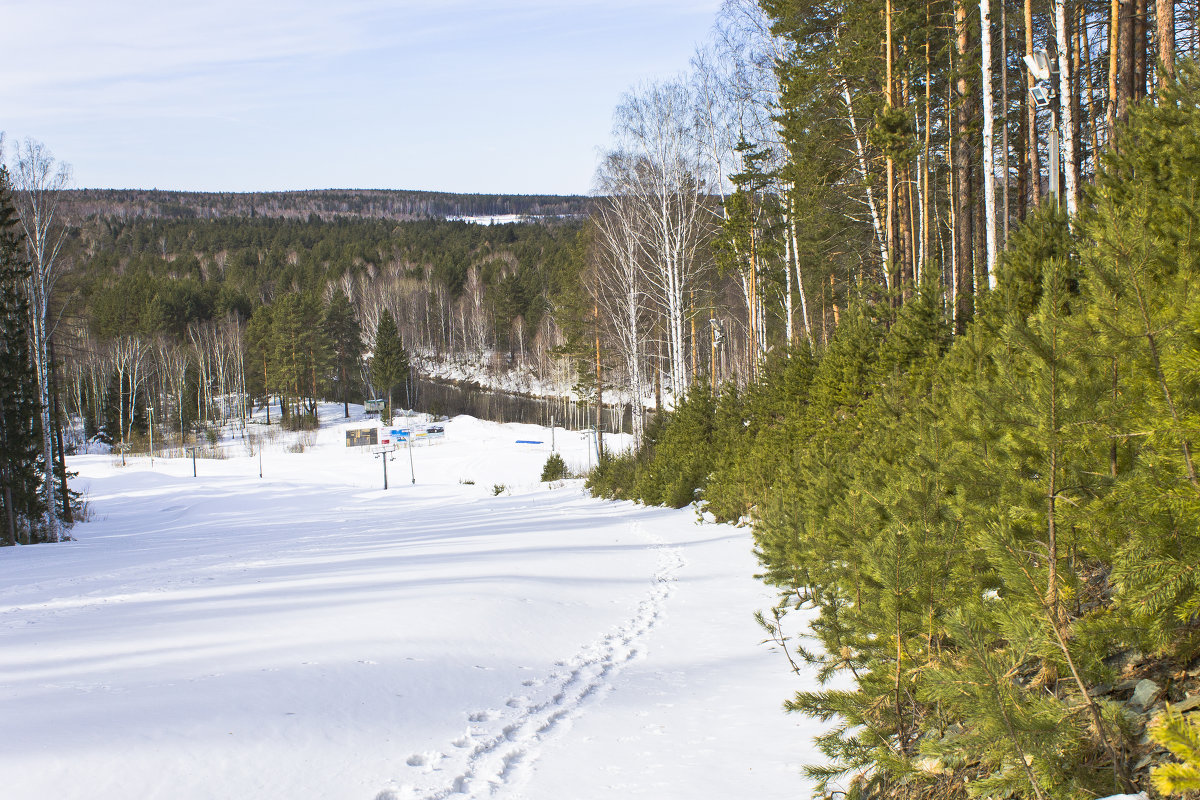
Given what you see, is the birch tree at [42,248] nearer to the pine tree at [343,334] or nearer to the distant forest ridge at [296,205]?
the pine tree at [343,334]

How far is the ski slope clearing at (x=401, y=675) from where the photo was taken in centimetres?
383

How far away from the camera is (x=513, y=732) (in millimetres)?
4605

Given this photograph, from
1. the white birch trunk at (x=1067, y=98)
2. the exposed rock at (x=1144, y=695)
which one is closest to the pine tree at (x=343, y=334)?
the white birch trunk at (x=1067, y=98)

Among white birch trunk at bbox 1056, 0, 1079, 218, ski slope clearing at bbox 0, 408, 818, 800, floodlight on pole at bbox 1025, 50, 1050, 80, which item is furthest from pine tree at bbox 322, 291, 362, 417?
floodlight on pole at bbox 1025, 50, 1050, 80

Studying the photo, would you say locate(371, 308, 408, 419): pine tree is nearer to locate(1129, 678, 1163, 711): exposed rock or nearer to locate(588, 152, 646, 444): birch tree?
locate(588, 152, 646, 444): birch tree

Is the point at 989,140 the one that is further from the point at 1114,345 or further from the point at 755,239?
the point at 1114,345

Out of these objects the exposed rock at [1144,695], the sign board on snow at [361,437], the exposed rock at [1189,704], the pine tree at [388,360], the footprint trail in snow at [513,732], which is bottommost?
the sign board on snow at [361,437]

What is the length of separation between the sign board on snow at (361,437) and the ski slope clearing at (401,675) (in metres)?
37.7

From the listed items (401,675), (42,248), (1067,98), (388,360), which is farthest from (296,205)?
(401,675)

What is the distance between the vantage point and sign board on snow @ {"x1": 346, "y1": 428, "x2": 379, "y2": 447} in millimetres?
50125

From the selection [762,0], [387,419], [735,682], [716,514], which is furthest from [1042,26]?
[387,419]

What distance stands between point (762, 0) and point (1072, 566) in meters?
18.8

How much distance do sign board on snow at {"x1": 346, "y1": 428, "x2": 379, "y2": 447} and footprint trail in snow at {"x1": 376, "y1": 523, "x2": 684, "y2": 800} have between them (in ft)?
151

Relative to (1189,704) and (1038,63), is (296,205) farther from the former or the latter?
(1189,704)
